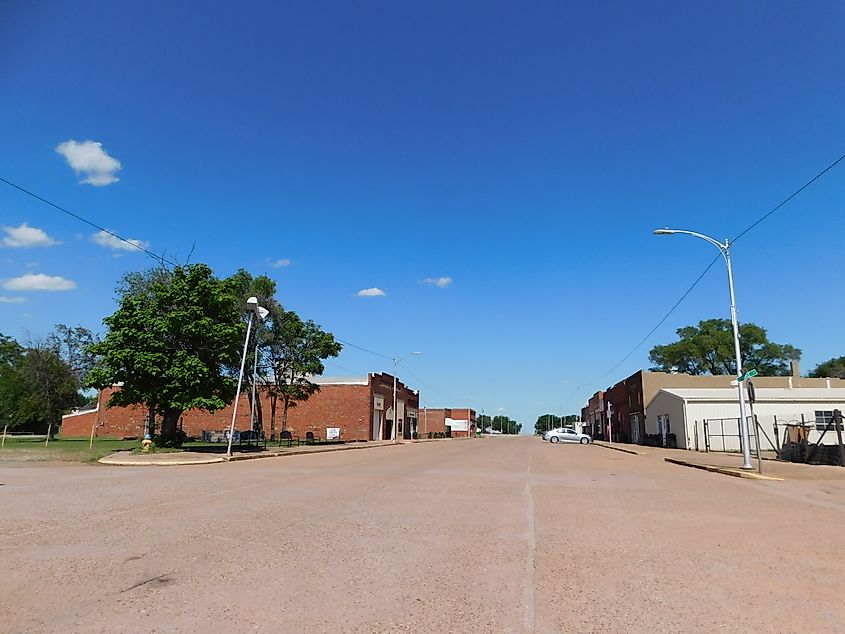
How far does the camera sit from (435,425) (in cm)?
14425

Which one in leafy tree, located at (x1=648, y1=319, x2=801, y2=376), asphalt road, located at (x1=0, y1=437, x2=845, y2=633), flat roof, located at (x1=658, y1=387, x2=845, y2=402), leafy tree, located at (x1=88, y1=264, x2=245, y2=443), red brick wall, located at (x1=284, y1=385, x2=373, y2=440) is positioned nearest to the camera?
asphalt road, located at (x1=0, y1=437, x2=845, y2=633)

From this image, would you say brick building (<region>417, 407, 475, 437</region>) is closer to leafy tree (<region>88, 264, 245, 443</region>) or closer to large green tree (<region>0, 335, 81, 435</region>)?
large green tree (<region>0, 335, 81, 435</region>)

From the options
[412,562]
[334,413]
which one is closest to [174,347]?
[412,562]

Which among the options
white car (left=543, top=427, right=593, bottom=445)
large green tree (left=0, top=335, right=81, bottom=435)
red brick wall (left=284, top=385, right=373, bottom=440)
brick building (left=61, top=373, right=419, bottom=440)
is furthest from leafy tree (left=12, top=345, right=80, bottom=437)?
white car (left=543, top=427, right=593, bottom=445)

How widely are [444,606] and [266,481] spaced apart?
1291 cm

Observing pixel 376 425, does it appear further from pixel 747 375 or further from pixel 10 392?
pixel 747 375

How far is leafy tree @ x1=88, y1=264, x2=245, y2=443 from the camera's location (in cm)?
3014

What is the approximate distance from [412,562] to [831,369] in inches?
4998

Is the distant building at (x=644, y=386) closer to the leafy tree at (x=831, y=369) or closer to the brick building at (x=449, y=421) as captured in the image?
the leafy tree at (x=831, y=369)

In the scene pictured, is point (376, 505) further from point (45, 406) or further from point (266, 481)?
point (45, 406)

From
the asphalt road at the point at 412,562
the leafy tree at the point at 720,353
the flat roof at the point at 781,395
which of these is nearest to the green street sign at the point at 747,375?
the asphalt road at the point at 412,562

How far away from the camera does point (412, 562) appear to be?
7.40m

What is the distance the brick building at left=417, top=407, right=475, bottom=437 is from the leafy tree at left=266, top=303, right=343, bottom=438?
8576 cm

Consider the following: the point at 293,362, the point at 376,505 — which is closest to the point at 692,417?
the point at 293,362
